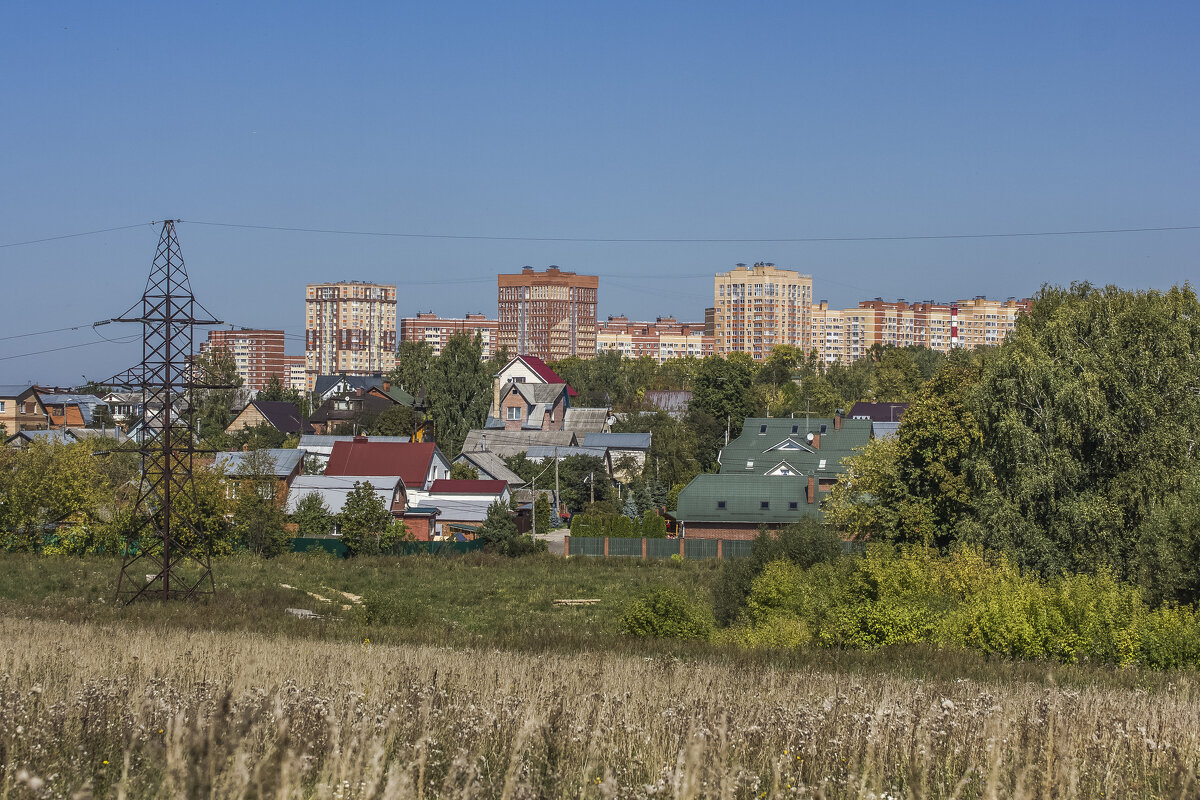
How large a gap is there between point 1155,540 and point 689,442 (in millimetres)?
40787

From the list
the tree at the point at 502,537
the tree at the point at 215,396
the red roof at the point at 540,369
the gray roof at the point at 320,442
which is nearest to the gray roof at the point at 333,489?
the tree at the point at 502,537

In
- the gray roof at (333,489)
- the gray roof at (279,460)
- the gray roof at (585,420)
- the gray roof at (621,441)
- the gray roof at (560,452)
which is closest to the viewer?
the gray roof at (333,489)

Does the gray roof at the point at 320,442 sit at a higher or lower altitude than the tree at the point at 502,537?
higher

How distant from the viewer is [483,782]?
5.35 meters

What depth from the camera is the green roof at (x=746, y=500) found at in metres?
45.6

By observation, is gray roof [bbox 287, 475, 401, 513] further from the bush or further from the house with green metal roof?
the bush

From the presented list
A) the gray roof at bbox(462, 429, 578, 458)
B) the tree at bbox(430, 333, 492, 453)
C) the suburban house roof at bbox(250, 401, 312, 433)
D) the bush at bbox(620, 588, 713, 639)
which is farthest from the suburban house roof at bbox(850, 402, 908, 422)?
the bush at bbox(620, 588, 713, 639)

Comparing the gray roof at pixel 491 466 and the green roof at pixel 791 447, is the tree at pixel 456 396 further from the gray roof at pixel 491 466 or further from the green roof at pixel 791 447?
the green roof at pixel 791 447

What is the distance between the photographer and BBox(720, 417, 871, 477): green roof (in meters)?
55.9

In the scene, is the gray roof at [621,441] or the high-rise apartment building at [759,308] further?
the high-rise apartment building at [759,308]

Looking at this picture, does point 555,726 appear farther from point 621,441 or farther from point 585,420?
point 585,420

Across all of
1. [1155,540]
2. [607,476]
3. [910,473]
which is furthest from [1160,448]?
[607,476]

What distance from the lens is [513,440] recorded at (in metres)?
70.6

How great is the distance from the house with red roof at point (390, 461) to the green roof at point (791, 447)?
15782 millimetres
